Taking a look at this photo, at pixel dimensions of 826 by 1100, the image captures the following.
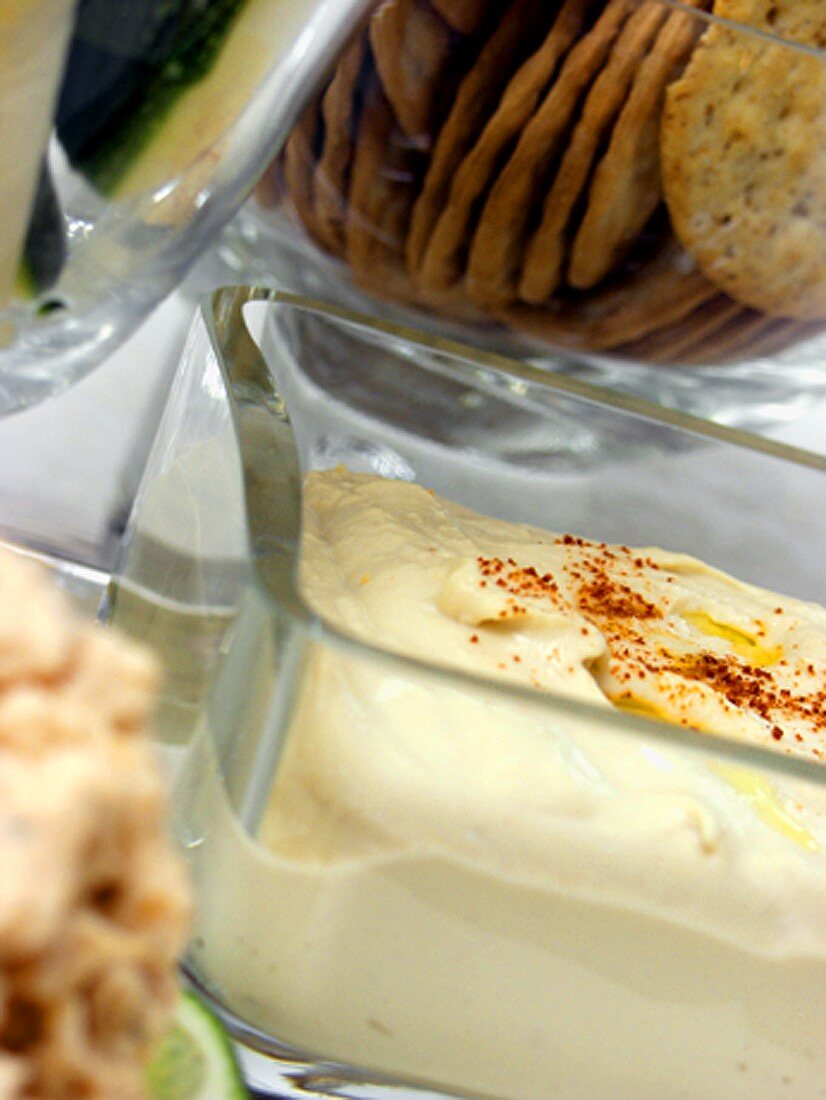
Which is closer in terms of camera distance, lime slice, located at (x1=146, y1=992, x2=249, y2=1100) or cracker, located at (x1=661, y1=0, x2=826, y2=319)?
lime slice, located at (x1=146, y1=992, x2=249, y2=1100)

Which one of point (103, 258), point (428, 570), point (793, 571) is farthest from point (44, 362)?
point (793, 571)

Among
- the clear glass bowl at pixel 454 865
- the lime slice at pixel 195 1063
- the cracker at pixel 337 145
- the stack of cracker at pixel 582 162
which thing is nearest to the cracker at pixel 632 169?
the stack of cracker at pixel 582 162

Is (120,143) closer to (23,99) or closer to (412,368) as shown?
(23,99)

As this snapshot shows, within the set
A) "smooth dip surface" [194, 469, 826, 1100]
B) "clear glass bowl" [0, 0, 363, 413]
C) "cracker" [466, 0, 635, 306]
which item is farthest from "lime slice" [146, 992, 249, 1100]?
"cracker" [466, 0, 635, 306]

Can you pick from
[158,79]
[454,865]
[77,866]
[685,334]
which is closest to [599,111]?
[685,334]

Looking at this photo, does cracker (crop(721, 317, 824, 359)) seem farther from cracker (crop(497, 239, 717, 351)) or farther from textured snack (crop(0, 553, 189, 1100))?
textured snack (crop(0, 553, 189, 1100))

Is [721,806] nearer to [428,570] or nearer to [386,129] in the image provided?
[428,570]
